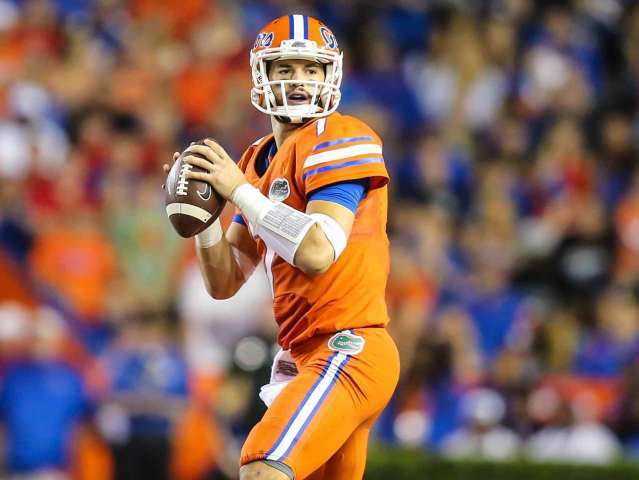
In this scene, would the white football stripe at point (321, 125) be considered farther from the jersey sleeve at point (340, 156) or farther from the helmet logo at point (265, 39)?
the helmet logo at point (265, 39)

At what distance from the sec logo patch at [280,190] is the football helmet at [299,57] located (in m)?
0.23

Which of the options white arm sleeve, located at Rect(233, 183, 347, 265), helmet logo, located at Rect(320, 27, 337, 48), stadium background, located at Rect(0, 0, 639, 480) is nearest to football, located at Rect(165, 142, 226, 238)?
white arm sleeve, located at Rect(233, 183, 347, 265)

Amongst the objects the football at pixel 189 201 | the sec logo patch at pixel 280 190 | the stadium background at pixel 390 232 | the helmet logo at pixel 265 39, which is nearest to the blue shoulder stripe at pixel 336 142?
the sec logo patch at pixel 280 190

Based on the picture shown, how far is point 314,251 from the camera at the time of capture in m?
4.29

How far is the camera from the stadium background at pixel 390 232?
8.60m

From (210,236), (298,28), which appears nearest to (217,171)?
(210,236)

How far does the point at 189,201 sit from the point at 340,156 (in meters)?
0.53

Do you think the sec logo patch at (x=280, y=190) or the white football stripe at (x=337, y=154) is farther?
the sec logo patch at (x=280, y=190)

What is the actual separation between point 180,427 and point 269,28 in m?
4.26

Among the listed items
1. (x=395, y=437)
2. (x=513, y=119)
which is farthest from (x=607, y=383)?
(x=513, y=119)

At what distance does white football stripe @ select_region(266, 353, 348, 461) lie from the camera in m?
4.26

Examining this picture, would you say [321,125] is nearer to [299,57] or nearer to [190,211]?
[299,57]

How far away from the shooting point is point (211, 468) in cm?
839

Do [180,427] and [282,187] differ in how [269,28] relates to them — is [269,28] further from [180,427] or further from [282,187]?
[180,427]
